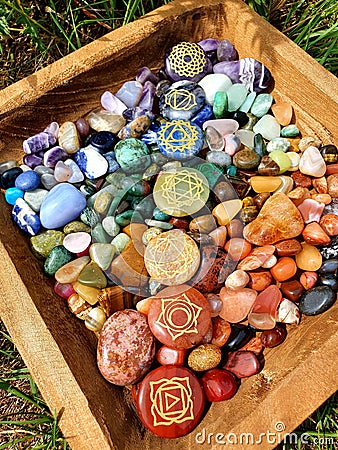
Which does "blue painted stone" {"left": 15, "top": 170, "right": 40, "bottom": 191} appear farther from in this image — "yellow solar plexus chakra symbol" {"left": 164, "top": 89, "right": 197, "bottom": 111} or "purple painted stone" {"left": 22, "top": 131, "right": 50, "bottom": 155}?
"yellow solar plexus chakra symbol" {"left": 164, "top": 89, "right": 197, "bottom": 111}

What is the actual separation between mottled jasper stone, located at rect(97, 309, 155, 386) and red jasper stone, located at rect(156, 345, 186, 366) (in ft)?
0.06

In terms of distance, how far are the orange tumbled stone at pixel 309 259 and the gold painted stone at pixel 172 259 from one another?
21 cm

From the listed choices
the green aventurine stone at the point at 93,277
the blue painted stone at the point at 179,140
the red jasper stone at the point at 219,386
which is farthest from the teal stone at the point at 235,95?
the red jasper stone at the point at 219,386

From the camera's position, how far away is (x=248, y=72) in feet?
3.87

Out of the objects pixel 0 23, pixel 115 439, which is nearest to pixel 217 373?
pixel 115 439

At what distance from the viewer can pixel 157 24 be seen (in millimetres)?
1183

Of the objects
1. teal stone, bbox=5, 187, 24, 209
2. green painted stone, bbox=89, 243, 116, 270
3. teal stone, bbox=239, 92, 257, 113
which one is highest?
teal stone, bbox=239, 92, 257, 113

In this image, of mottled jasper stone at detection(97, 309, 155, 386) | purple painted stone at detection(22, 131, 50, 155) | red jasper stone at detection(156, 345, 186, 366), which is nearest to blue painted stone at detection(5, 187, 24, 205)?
purple painted stone at detection(22, 131, 50, 155)

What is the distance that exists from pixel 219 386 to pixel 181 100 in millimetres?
617

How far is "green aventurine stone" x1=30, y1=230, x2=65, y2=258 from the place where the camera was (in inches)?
39.7

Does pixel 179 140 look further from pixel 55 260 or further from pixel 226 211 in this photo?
pixel 55 260

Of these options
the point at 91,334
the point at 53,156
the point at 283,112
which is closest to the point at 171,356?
the point at 91,334

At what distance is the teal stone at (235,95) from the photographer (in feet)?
3.84

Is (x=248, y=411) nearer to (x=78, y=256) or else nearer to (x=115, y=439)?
(x=115, y=439)
